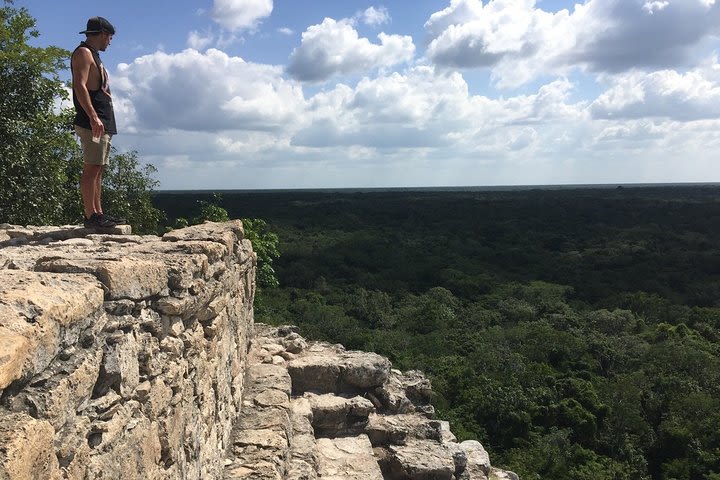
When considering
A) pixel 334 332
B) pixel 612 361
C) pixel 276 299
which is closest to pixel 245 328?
pixel 334 332

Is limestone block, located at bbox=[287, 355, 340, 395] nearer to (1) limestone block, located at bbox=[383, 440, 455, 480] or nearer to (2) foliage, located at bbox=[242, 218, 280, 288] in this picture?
(1) limestone block, located at bbox=[383, 440, 455, 480]

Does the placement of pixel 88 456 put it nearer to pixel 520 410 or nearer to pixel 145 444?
pixel 145 444

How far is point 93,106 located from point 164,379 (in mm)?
2469

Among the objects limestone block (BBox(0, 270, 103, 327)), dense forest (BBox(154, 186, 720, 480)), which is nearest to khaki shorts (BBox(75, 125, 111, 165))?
limestone block (BBox(0, 270, 103, 327))

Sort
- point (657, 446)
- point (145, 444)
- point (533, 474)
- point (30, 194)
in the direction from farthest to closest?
point (657, 446)
point (533, 474)
point (30, 194)
point (145, 444)

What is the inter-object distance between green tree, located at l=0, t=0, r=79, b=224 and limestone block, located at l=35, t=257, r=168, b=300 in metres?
6.23

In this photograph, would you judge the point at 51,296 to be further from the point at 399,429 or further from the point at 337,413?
the point at 399,429

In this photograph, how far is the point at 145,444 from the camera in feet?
10.0

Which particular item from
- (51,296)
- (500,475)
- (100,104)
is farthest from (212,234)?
(500,475)

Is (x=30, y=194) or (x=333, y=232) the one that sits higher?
(x=30, y=194)

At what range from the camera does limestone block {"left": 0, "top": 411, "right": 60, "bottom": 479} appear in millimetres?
1822

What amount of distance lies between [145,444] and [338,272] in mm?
49520

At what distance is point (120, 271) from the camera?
290cm

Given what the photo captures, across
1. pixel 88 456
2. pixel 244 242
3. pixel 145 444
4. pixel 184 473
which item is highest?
pixel 244 242
